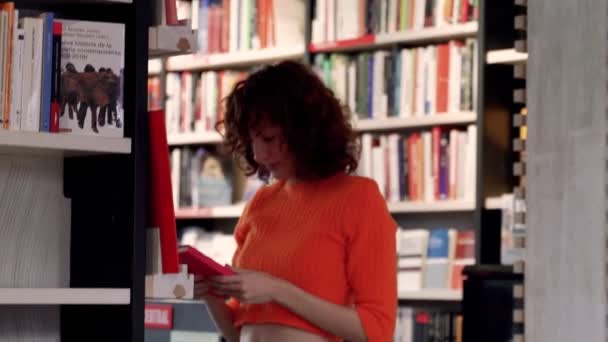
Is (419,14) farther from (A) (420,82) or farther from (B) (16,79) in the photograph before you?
(B) (16,79)

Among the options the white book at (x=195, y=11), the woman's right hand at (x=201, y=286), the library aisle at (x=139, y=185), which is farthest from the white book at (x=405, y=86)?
the woman's right hand at (x=201, y=286)

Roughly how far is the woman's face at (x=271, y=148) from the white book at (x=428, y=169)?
182 cm

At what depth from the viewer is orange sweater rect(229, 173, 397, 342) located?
2596mm

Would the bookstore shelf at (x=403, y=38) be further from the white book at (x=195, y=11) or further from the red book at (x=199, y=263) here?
the red book at (x=199, y=263)

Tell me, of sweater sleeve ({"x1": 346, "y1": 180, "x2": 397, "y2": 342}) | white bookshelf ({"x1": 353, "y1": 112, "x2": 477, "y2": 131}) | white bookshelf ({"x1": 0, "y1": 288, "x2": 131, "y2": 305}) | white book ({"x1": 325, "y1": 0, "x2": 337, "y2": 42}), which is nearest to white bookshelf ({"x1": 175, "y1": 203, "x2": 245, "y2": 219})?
white bookshelf ({"x1": 353, "y1": 112, "x2": 477, "y2": 131})

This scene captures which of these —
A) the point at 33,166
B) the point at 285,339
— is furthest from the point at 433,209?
the point at 33,166

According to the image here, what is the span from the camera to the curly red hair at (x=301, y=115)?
2.64 metres

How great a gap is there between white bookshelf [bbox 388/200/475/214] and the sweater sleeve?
1.72 metres

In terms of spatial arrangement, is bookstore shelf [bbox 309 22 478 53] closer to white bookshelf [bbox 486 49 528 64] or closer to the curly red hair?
white bookshelf [bbox 486 49 528 64]

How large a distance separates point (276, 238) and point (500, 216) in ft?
5.78

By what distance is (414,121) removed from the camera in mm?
4484

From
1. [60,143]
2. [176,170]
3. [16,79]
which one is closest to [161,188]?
[60,143]

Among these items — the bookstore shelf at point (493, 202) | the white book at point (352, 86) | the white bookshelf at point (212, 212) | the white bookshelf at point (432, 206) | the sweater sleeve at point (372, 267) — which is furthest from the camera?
the white bookshelf at point (212, 212)

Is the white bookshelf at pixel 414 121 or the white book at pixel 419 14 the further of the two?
the white book at pixel 419 14
